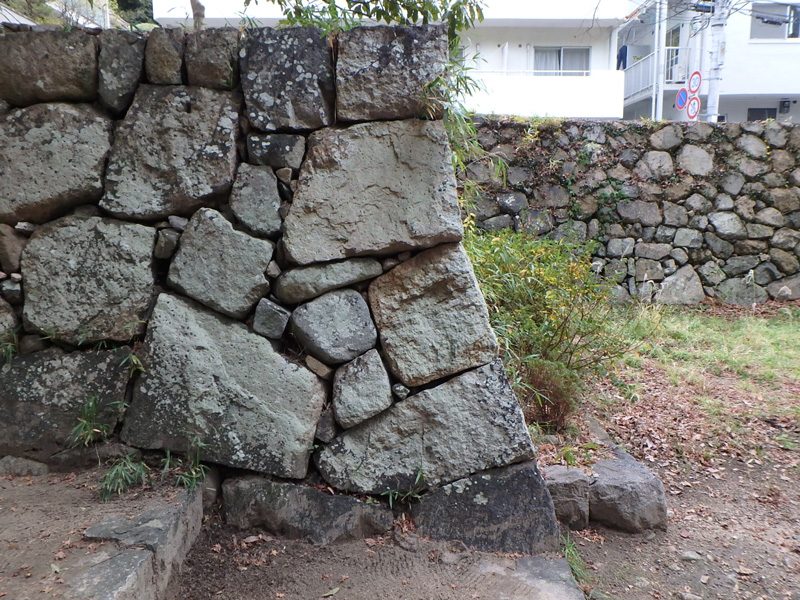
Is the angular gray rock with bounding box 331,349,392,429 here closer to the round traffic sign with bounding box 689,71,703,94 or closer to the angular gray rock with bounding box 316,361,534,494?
the angular gray rock with bounding box 316,361,534,494

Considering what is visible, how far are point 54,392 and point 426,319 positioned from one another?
1473 millimetres

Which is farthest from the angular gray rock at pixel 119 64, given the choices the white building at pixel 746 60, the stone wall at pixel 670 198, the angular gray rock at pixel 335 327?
the white building at pixel 746 60

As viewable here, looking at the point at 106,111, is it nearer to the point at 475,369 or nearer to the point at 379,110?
Answer: the point at 379,110

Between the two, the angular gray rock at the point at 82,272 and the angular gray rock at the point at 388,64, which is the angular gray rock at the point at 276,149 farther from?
the angular gray rock at the point at 82,272

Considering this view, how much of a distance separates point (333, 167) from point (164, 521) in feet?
4.60

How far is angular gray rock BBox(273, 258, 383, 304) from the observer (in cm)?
234

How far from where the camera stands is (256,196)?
2324 millimetres

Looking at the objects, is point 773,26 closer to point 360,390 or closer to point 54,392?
point 360,390

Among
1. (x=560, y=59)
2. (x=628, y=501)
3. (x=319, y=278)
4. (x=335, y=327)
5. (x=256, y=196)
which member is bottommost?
(x=628, y=501)

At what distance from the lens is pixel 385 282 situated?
7.87 feet

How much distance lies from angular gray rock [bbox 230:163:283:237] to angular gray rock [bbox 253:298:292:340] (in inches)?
12.3

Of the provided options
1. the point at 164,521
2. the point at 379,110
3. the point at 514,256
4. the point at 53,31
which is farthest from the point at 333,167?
the point at 514,256

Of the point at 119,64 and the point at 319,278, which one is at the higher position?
the point at 119,64

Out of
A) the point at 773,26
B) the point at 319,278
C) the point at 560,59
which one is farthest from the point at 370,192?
the point at 773,26
